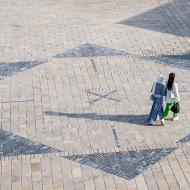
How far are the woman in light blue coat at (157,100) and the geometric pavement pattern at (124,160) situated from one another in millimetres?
1210

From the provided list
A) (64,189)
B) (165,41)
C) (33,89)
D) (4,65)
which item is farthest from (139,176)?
(165,41)

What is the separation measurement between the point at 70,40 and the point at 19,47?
207 centimetres

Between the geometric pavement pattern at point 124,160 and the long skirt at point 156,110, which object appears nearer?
the geometric pavement pattern at point 124,160

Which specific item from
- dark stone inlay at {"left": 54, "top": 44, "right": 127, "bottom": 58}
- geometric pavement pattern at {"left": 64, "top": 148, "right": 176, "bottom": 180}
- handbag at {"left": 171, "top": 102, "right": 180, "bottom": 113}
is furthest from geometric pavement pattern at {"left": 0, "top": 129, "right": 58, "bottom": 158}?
dark stone inlay at {"left": 54, "top": 44, "right": 127, "bottom": 58}

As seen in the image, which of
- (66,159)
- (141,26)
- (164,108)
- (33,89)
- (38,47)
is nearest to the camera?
(66,159)

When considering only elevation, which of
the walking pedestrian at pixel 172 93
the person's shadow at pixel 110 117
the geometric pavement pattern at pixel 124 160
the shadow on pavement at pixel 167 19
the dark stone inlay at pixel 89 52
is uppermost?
the walking pedestrian at pixel 172 93

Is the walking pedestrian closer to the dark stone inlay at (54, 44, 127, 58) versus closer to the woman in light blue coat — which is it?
the woman in light blue coat

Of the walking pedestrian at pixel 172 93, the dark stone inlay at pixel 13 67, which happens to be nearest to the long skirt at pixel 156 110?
the walking pedestrian at pixel 172 93

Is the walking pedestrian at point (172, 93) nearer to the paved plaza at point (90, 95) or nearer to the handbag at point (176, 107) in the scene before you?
the handbag at point (176, 107)

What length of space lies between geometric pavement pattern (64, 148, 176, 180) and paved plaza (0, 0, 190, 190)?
2 cm

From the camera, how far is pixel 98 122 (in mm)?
13953

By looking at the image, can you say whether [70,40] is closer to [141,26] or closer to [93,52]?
[93,52]

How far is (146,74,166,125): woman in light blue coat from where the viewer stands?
1312 cm

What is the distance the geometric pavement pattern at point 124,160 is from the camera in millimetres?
11953
